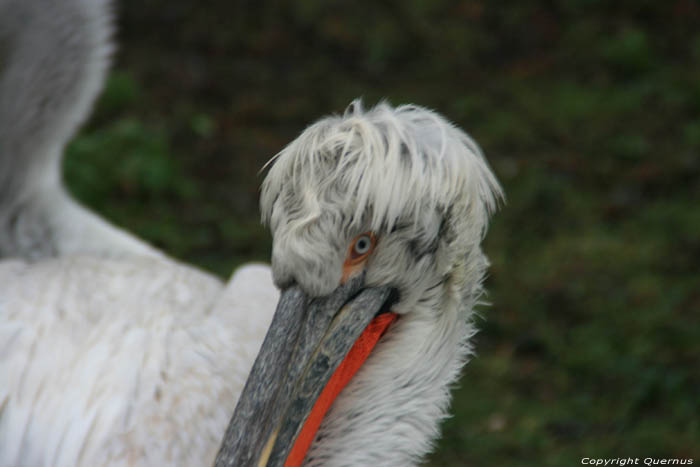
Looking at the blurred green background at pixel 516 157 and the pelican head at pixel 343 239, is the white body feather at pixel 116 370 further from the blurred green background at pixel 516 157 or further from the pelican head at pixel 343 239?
the blurred green background at pixel 516 157

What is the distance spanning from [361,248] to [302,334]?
0.82 ft

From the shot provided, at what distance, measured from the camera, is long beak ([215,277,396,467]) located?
213cm

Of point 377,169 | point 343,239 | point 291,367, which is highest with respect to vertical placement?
point 377,169

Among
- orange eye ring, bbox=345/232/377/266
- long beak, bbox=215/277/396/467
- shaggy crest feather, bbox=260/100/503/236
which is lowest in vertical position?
long beak, bbox=215/277/396/467

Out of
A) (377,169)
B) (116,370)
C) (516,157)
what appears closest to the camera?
(377,169)

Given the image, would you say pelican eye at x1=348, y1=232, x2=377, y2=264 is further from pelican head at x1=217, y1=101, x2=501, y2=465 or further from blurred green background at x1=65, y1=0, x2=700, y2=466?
blurred green background at x1=65, y1=0, x2=700, y2=466

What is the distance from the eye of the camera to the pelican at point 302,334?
2170 millimetres

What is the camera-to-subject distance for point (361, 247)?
7.33 ft

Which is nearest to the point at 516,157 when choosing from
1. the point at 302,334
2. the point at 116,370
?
the point at 116,370

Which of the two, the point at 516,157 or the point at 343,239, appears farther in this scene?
the point at 516,157

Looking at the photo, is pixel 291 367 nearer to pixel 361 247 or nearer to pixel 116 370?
pixel 361 247

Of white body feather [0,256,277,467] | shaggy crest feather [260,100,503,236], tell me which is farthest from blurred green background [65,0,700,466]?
shaggy crest feather [260,100,503,236]

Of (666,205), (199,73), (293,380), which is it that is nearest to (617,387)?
(666,205)

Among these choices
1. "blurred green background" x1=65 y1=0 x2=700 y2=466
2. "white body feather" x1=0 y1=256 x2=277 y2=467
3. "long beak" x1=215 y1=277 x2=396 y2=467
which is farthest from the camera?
"blurred green background" x1=65 y1=0 x2=700 y2=466
